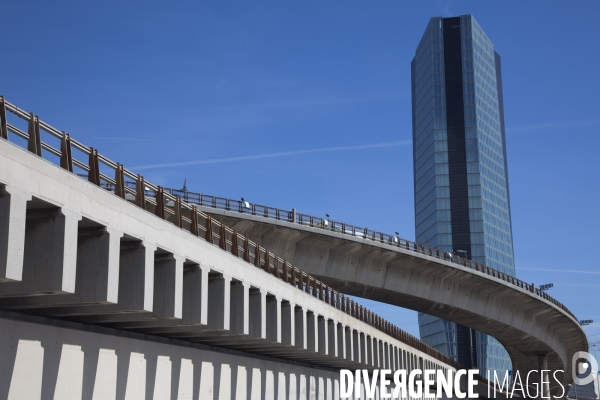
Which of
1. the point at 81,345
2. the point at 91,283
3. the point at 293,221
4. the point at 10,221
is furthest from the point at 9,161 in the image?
the point at 293,221

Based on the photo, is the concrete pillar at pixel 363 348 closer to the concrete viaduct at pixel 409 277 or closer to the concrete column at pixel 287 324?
the concrete viaduct at pixel 409 277

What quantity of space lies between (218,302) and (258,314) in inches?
166

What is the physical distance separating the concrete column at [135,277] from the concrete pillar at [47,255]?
11.4 ft

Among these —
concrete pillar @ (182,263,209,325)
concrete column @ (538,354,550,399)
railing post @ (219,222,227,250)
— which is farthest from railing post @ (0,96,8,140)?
concrete column @ (538,354,550,399)

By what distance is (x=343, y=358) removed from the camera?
145 feet

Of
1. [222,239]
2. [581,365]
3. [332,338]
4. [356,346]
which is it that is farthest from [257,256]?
[581,365]

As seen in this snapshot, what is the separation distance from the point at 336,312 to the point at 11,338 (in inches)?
1116

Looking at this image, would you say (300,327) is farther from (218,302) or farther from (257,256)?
(218,302)

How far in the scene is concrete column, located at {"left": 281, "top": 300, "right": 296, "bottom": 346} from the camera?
112 ft

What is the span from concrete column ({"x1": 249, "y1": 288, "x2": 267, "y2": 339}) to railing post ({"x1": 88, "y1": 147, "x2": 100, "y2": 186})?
1200cm

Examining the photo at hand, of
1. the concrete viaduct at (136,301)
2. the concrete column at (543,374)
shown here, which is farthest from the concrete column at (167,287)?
the concrete column at (543,374)

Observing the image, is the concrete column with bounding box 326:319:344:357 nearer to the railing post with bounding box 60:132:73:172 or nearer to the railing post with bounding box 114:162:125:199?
the railing post with bounding box 114:162:125:199

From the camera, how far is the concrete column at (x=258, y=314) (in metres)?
30.4

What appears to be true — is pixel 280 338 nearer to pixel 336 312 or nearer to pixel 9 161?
pixel 336 312
